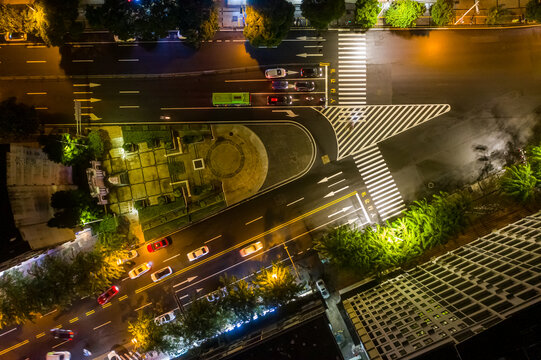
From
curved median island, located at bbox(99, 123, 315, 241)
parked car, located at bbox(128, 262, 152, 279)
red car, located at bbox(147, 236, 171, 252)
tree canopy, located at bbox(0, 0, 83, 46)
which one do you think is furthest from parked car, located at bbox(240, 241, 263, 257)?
tree canopy, located at bbox(0, 0, 83, 46)

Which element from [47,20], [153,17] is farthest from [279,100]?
[47,20]

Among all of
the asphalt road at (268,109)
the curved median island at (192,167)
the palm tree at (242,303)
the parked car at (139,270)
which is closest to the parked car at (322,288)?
the asphalt road at (268,109)

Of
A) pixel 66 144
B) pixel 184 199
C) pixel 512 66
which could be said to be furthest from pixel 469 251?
pixel 66 144

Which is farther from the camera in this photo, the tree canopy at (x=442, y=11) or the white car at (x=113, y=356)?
the white car at (x=113, y=356)

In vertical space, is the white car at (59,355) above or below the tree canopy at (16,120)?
below

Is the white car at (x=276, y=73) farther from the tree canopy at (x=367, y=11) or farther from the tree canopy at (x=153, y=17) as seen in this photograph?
the tree canopy at (x=367, y=11)

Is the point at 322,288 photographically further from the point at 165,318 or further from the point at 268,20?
the point at 268,20

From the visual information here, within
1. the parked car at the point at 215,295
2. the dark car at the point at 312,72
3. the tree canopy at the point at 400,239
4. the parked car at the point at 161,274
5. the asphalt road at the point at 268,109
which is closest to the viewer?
the tree canopy at the point at 400,239
